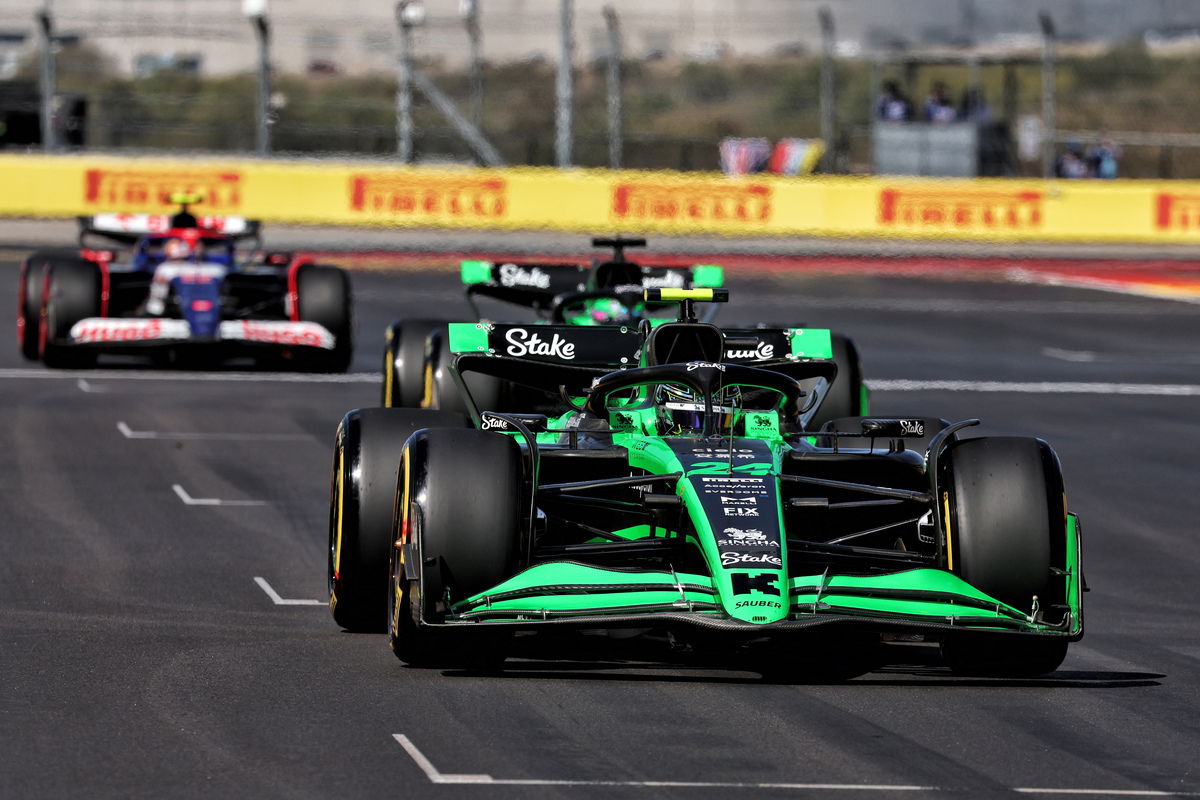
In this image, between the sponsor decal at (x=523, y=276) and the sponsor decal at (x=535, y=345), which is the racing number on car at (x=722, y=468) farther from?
the sponsor decal at (x=523, y=276)

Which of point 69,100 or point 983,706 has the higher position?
point 69,100

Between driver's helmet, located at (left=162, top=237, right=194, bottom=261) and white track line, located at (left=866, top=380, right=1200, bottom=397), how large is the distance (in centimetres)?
641

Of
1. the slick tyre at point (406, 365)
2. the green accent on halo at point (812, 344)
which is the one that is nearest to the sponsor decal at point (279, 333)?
the slick tyre at point (406, 365)

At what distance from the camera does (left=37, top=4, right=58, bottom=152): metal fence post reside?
120 feet

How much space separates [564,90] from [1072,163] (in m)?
11.6

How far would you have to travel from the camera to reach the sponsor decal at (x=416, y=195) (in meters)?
37.2

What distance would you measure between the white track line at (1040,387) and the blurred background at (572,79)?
15260mm

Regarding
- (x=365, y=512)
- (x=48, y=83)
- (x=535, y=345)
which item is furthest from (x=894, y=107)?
(x=365, y=512)

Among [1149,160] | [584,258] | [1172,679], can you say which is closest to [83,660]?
[1172,679]

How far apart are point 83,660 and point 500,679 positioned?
1.69 meters

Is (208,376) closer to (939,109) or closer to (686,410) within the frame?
(686,410)

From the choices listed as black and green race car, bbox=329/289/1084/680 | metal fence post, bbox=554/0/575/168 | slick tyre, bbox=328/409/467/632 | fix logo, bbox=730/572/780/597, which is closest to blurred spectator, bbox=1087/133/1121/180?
metal fence post, bbox=554/0/575/168

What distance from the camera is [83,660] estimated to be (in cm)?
945

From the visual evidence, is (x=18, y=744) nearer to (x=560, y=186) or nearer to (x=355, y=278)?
(x=355, y=278)
